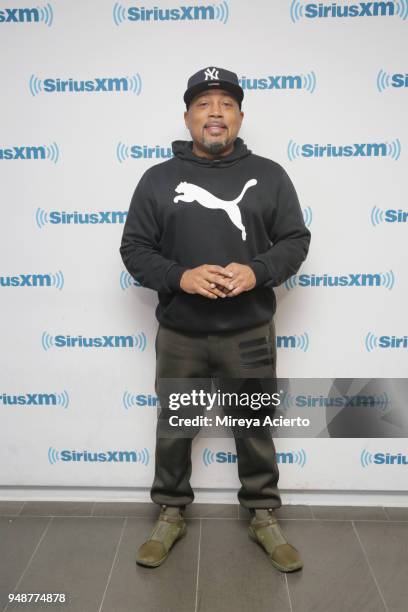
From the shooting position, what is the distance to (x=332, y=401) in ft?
7.89

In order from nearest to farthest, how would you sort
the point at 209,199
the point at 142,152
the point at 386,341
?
the point at 209,199, the point at 142,152, the point at 386,341

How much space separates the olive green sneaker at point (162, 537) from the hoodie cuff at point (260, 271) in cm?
101

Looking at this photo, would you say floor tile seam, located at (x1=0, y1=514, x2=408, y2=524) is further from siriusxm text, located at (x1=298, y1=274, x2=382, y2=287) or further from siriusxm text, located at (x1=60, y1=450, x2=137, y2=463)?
siriusxm text, located at (x1=298, y1=274, x2=382, y2=287)

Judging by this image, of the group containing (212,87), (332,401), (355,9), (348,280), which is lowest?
(332,401)

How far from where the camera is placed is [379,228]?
224 centimetres

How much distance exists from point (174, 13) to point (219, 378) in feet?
4.63

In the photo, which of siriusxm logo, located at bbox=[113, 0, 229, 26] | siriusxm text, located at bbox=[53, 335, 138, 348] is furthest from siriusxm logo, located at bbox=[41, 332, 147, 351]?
siriusxm logo, located at bbox=[113, 0, 229, 26]

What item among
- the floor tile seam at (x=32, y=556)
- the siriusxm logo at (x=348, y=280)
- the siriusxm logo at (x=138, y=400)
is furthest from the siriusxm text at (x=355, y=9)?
the floor tile seam at (x=32, y=556)

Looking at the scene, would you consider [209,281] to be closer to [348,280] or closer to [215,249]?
[215,249]

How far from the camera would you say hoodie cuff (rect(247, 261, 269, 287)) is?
1.88m

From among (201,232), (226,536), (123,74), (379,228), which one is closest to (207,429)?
(226,536)

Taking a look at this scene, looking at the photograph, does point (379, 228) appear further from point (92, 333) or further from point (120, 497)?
point (120, 497)

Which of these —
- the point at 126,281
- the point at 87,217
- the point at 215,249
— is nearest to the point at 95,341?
the point at 126,281

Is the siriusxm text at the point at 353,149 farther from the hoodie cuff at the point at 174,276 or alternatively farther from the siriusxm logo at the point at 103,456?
the siriusxm logo at the point at 103,456
